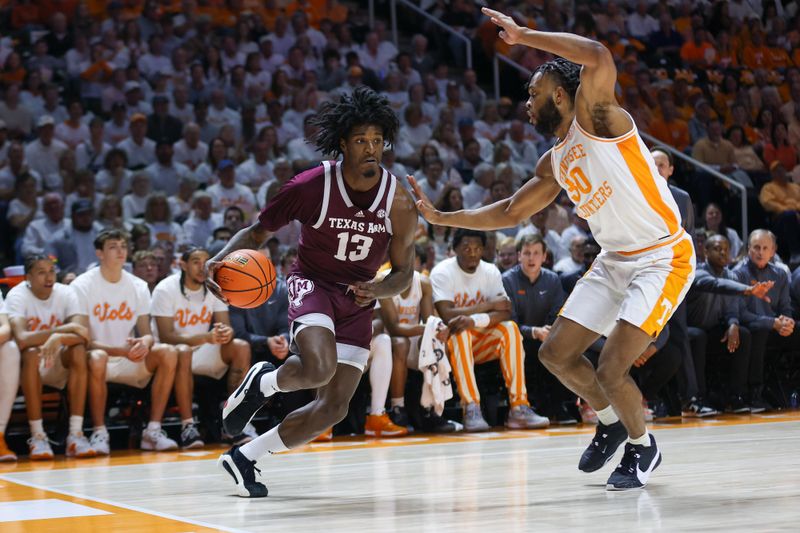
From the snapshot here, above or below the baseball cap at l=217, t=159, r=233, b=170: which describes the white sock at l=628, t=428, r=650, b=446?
below

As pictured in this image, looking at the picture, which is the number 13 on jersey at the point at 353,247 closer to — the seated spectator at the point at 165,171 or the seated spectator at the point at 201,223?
the seated spectator at the point at 201,223

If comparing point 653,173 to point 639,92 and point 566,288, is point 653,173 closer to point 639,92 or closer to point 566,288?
point 566,288

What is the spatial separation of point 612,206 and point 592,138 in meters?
0.31

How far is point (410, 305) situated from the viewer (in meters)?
8.59

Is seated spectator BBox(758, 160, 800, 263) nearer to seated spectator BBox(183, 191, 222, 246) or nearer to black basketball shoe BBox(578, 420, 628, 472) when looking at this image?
seated spectator BBox(183, 191, 222, 246)

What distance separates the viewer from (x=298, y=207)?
5.07m

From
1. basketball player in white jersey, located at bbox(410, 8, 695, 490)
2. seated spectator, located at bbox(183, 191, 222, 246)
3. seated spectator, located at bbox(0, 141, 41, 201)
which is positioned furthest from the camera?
seated spectator, located at bbox(0, 141, 41, 201)

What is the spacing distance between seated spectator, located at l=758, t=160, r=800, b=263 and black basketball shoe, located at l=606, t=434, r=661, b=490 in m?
7.32

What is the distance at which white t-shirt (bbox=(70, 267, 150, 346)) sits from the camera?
7727 millimetres

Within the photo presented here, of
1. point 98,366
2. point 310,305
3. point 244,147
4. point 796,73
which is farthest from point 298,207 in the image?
point 796,73

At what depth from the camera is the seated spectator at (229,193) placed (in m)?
10.6

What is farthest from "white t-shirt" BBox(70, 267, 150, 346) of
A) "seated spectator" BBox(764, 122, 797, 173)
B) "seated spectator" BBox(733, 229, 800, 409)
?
"seated spectator" BBox(764, 122, 797, 173)

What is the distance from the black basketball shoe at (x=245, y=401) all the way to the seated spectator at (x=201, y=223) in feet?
16.3

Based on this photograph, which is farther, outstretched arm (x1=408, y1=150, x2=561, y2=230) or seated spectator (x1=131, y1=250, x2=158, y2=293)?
seated spectator (x1=131, y1=250, x2=158, y2=293)
